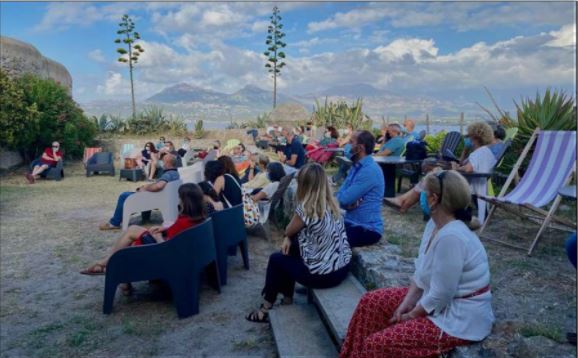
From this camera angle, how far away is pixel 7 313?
402cm

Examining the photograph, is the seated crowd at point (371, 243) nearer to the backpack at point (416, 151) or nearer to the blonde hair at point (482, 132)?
the blonde hair at point (482, 132)

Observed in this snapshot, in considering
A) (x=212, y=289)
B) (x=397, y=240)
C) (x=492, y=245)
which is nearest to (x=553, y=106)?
(x=492, y=245)

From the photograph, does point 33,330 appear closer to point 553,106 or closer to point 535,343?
point 535,343

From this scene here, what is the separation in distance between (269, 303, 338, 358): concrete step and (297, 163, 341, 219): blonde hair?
738 mm

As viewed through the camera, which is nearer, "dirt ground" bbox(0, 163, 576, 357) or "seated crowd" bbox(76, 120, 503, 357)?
"seated crowd" bbox(76, 120, 503, 357)

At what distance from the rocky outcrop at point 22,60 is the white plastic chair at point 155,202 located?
10.1 metres

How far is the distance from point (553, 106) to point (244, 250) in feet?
17.7

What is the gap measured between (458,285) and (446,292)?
0.23ft

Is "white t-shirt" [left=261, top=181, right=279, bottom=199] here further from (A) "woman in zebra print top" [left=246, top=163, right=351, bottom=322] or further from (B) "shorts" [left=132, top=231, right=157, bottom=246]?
(A) "woman in zebra print top" [left=246, top=163, right=351, bottom=322]

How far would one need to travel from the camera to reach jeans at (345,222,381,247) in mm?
3787

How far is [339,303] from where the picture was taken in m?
3.05

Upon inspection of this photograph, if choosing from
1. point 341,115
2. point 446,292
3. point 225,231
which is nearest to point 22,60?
point 341,115

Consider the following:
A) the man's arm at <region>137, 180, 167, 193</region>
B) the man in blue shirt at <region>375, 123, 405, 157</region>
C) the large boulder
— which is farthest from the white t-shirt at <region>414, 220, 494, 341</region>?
the large boulder

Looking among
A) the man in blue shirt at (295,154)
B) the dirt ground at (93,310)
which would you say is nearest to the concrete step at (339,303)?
the dirt ground at (93,310)
